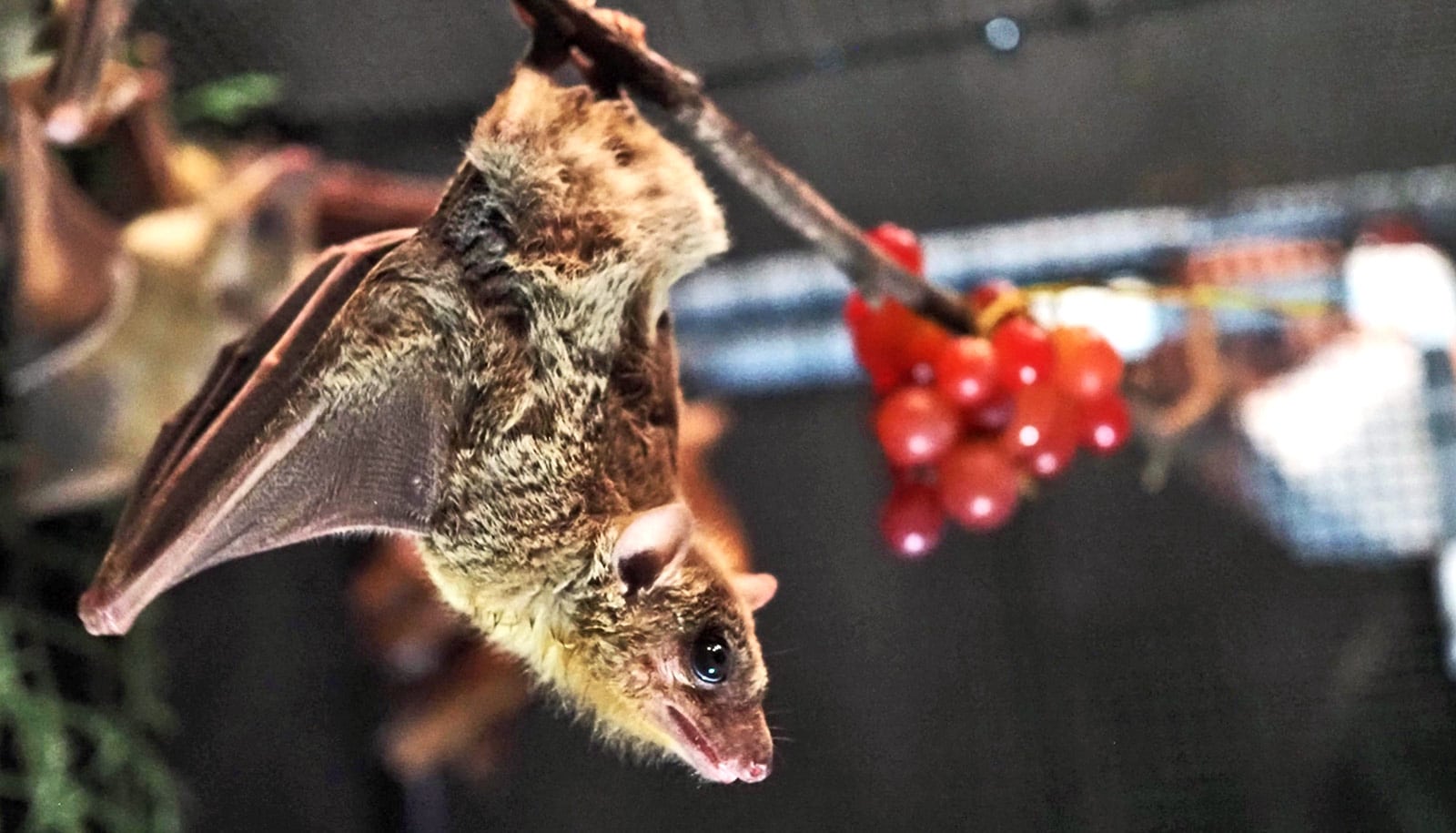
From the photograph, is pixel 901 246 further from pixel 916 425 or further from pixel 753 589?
pixel 753 589

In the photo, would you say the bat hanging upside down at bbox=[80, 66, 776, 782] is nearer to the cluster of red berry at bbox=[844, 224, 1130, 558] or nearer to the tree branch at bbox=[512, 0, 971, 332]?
the tree branch at bbox=[512, 0, 971, 332]

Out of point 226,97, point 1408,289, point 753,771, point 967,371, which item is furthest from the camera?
point 1408,289

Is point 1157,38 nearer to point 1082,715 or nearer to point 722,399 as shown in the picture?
point 722,399

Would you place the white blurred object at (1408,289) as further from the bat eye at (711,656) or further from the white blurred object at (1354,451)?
the bat eye at (711,656)

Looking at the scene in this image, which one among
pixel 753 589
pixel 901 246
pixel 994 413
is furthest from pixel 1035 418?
pixel 753 589

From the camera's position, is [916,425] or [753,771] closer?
[753,771]

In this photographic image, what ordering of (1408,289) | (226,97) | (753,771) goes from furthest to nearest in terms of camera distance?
(1408,289) < (226,97) < (753,771)
